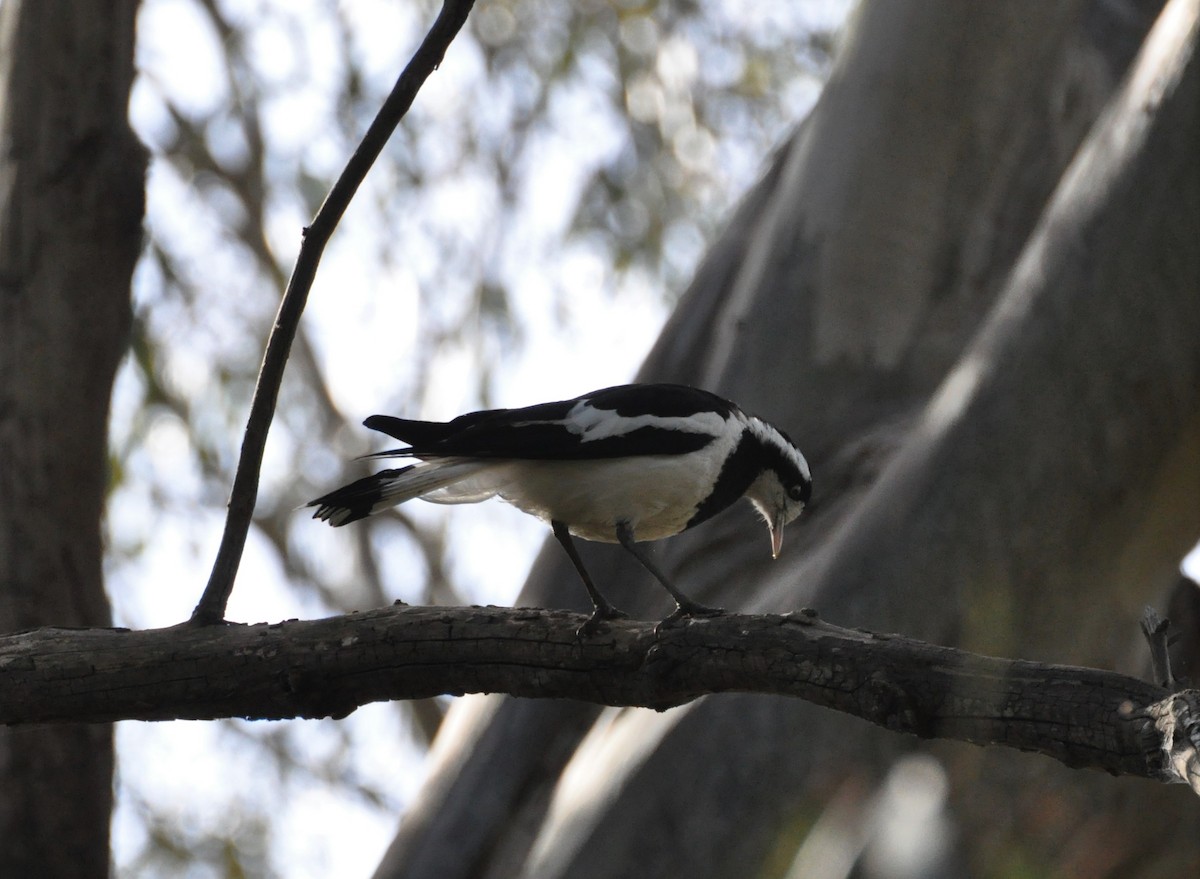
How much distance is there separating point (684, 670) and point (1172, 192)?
6.24ft

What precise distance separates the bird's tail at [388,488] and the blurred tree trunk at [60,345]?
0.94m

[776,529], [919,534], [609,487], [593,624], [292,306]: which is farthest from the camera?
[776,529]

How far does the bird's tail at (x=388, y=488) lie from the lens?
2645mm

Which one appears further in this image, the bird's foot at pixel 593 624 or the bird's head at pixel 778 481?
the bird's head at pixel 778 481

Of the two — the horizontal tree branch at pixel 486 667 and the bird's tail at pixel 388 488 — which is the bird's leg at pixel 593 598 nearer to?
the horizontal tree branch at pixel 486 667

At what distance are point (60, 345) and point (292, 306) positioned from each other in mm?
1239

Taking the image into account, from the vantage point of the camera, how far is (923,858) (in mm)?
3002

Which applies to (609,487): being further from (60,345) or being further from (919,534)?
(60,345)

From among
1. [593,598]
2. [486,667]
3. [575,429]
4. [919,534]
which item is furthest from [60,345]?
[919,534]

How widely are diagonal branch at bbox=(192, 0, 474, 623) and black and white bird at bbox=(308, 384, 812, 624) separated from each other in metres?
0.23

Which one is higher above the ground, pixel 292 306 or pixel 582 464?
pixel 292 306

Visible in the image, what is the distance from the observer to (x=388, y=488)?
268 centimetres

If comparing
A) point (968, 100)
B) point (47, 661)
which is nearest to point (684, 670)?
point (47, 661)

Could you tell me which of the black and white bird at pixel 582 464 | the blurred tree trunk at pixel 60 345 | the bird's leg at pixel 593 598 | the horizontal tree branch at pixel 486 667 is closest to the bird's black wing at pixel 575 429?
the black and white bird at pixel 582 464
